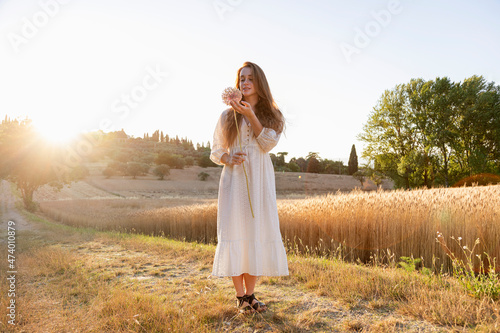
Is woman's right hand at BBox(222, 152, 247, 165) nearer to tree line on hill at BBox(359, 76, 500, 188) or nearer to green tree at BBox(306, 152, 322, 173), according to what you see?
tree line on hill at BBox(359, 76, 500, 188)

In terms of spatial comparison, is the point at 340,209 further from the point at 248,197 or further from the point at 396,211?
the point at 248,197

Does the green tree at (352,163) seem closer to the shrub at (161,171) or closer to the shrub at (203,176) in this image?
the shrub at (203,176)

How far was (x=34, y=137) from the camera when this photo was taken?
23.9m

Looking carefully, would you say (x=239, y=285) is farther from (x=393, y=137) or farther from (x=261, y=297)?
(x=393, y=137)

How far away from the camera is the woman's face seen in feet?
10.7

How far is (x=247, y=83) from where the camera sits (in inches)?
129

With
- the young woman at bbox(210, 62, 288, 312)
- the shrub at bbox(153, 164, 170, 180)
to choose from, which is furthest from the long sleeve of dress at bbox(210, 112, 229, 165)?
the shrub at bbox(153, 164, 170, 180)

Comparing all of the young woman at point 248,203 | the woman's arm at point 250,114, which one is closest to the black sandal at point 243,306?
the young woman at point 248,203

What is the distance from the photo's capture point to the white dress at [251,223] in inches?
121

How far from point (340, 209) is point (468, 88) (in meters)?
30.4

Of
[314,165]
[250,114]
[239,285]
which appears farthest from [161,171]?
[250,114]

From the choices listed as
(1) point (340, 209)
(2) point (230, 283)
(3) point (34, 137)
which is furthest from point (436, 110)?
(3) point (34, 137)

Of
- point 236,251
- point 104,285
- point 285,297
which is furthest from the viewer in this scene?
point 104,285

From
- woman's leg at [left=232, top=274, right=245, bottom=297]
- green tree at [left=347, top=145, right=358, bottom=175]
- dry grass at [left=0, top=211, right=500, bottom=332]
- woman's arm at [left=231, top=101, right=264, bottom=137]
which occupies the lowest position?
dry grass at [left=0, top=211, right=500, bottom=332]
